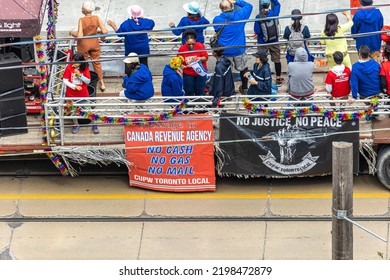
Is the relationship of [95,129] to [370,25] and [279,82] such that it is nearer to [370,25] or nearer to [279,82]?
[279,82]

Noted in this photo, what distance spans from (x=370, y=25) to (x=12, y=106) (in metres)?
5.55

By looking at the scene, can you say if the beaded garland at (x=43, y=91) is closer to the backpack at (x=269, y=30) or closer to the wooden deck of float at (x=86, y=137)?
the wooden deck of float at (x=86, y=137)

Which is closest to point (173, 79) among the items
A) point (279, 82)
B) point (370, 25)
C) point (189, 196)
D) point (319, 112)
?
point (189, 196)

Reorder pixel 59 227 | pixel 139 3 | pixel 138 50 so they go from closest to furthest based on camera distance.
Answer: pixel 59 227, pixel 138 50, pixel 139 3

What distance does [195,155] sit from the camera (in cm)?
1839

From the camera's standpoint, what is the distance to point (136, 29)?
1902cm

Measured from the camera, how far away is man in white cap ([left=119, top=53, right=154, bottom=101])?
18141mm

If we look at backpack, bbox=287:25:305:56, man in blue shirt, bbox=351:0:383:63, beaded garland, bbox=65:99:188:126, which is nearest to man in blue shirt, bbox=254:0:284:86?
backpack, bbox=287:25:305:56

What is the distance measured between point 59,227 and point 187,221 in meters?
1.84

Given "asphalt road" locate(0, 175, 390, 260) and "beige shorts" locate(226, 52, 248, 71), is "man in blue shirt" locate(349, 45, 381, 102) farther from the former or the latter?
"beige shorts" locate(226, 52, 248, 71)

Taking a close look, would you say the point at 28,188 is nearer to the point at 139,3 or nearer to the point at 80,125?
the point at 80,125

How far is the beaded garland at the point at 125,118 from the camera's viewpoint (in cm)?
1823

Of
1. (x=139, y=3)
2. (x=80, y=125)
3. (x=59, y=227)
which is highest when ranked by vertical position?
(x=139, y=3)
